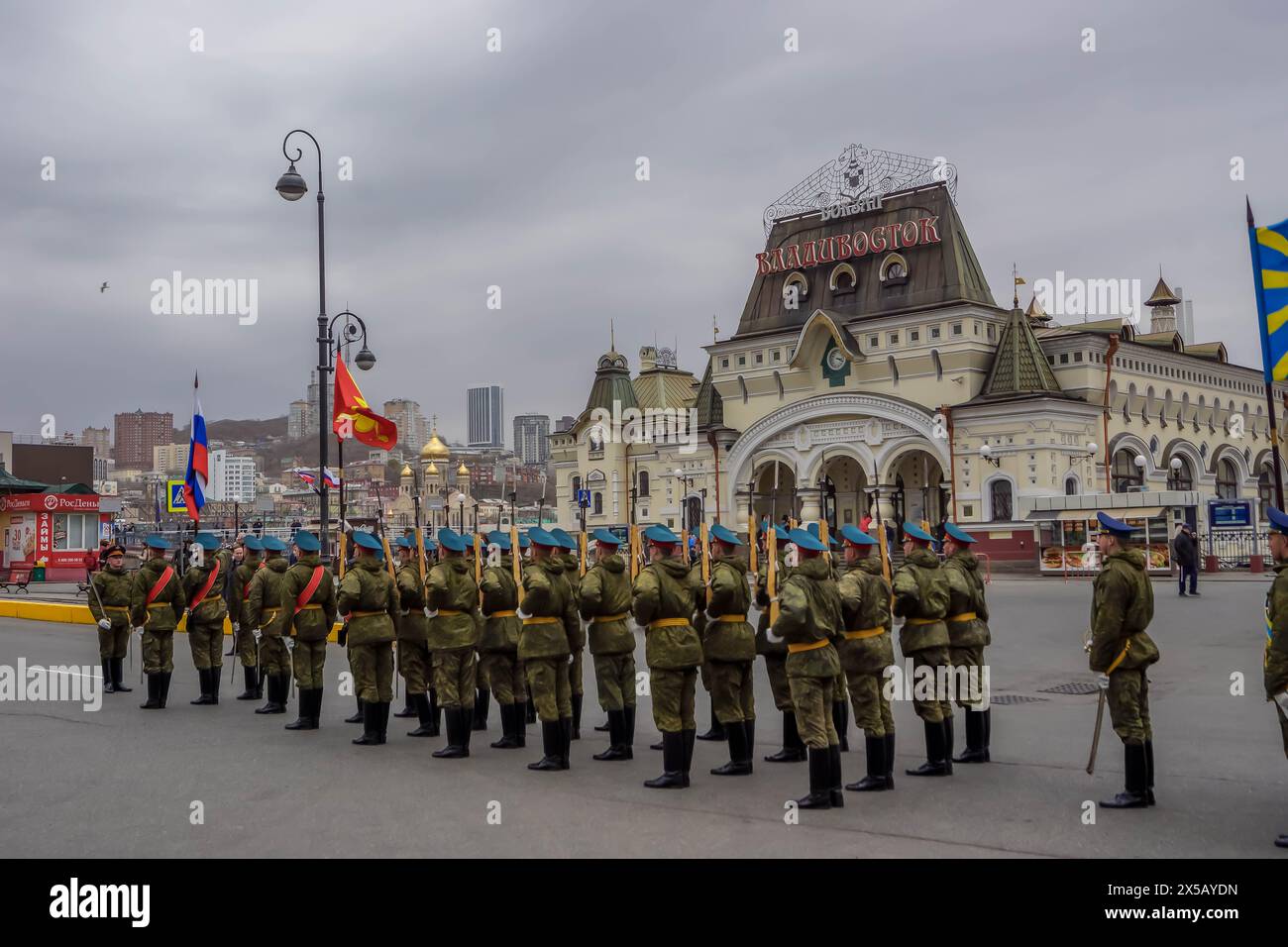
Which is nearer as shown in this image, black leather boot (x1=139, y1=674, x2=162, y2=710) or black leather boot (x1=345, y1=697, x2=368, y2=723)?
black leather boot (x1=345, y1=697, x2=368, y2=723)

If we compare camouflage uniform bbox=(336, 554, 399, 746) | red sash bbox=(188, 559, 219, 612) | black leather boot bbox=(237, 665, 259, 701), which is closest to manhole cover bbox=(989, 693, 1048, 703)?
camouflage uniform bbox=(336, 554, 399, 746)

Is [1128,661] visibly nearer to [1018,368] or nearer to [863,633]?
[863,633]

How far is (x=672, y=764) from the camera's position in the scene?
8.70 meters

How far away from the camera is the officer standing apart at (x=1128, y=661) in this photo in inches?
301

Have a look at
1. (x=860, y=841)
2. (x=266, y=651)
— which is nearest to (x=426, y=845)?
(x=860, y=841)

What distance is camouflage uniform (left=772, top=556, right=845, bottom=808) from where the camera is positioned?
26.0 feet

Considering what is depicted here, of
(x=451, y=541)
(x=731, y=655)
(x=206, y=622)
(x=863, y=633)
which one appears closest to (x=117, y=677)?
(x=206, y=622)

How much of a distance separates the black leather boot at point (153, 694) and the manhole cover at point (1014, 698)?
934cm

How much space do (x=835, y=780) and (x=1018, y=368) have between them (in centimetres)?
3727

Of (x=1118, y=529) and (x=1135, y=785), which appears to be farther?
(x=1118, y=529)

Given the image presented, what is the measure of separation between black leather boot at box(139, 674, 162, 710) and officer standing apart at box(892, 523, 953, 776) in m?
8.59

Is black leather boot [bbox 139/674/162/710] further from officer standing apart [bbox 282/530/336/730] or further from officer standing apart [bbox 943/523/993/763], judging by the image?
officer standing apart [bbox 943/523/993/763]
